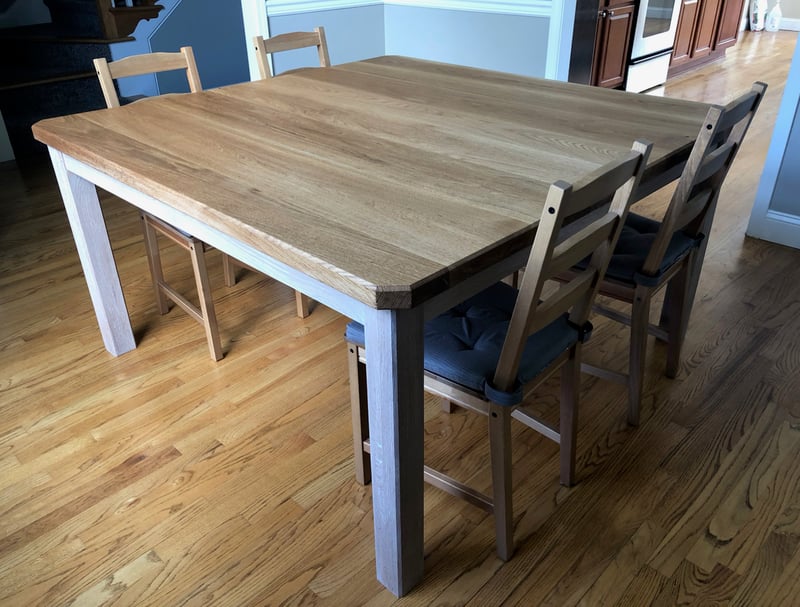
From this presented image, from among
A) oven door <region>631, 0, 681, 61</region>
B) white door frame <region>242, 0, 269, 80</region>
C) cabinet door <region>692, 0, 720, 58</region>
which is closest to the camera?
white door frame <region>242, 0, 269, 80</region>

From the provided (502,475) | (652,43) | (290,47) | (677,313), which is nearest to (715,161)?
(677,313)

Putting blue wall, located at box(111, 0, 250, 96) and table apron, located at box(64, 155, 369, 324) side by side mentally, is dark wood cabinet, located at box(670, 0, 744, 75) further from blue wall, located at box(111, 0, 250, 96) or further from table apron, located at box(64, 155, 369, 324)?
table apron, located at box(64, 155, 369, 324)

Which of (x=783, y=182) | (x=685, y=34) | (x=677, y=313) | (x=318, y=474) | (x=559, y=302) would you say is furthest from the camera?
(x=685, y=34)

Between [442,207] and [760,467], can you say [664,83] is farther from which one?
[442,207]

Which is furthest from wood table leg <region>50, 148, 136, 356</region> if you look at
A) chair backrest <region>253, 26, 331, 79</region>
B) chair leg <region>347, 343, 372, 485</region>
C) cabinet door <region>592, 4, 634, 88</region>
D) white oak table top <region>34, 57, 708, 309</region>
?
cabinet door <region>592, 4, 634, 88</region>

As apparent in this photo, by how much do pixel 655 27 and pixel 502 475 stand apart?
15.6ft

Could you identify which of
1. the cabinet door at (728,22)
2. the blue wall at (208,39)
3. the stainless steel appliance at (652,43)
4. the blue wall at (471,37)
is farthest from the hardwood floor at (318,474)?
the cabinet door at (728,22)

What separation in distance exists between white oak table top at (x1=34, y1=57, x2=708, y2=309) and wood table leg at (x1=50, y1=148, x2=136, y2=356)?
142 mm

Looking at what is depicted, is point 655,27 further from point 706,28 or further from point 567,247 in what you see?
point 567,247

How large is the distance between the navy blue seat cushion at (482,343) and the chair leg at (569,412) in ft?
0.26

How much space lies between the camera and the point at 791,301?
2.54m

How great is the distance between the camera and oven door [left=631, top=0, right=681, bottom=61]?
15.8 ft

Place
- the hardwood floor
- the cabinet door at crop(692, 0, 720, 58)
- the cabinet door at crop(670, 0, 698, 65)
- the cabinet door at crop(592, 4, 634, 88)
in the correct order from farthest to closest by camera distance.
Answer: the cabinet door at crop(692, 0, 720, 58), the cabinet door at crop(670, 0, 698, 65), the cabinet door at crop(592, 4, 634, 88), the hardwood floor

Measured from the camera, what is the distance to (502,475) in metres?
1.43
